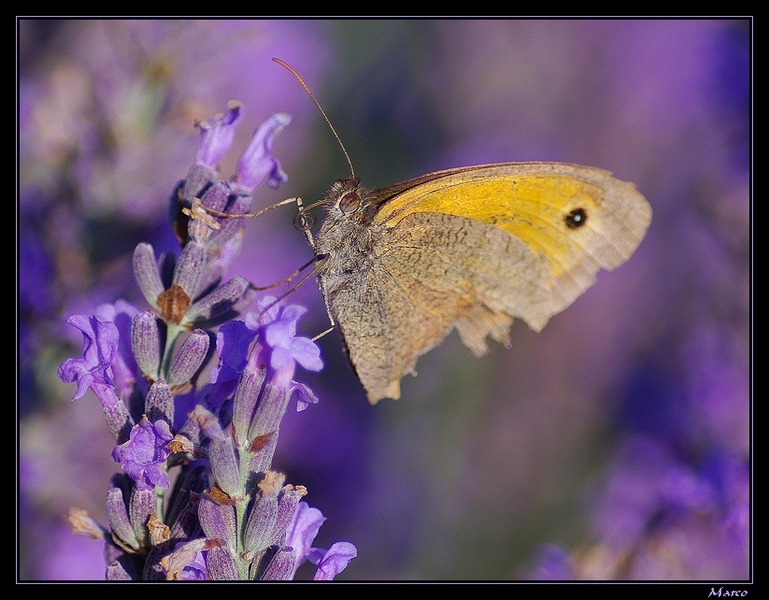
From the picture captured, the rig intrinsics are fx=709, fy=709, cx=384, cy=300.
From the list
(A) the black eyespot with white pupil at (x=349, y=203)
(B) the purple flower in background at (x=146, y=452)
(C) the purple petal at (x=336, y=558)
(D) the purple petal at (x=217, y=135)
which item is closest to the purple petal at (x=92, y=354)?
(B) the purple flower in background at (x=146, y=452)

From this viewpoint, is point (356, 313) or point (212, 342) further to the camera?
point (356, 313)

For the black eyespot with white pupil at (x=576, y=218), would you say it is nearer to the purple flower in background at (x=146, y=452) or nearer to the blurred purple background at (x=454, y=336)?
the blurred purple background at (x=454, y=336)

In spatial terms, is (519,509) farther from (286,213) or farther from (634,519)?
(286,213)

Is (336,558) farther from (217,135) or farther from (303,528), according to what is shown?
(217,135)

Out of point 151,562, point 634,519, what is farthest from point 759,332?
point 151,562

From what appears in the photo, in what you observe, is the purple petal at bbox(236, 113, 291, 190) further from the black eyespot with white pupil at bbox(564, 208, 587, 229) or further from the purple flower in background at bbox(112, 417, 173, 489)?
the black eyespot with white pupil at bbox(564, 208, 587, 229)

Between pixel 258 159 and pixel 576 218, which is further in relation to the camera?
pixel 576 218

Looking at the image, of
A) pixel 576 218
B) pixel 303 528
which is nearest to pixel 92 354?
pixel 303 528
